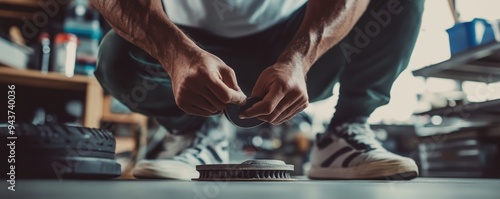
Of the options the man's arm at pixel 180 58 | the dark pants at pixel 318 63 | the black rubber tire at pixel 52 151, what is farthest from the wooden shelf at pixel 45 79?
the black rubber tire at pixel 52 151

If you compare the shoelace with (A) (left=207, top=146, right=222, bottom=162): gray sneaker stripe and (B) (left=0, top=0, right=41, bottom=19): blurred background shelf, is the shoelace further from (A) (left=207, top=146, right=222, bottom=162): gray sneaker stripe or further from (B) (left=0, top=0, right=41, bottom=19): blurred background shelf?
(B) (left=0, top=0, right=41, bottom=19): blurred background shelf

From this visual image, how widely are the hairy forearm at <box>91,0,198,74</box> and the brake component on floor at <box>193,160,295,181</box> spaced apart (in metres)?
0.16

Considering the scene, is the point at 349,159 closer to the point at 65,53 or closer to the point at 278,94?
the point at 278,94

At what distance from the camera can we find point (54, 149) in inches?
21.7

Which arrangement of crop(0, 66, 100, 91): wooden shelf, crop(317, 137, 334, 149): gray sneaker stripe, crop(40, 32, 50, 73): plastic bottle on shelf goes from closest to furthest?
crop(317, 137, 334, 149): gray sneaker stripe
crop(0, 66, 100, 91): wooden shelf
crop(40, 32, 50, 73): plastic bottle on shelf

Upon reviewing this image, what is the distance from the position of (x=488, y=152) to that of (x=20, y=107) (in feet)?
6.41

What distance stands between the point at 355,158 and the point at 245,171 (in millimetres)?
284

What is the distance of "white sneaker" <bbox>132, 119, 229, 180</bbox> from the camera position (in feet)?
2.61

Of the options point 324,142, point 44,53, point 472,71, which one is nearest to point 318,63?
point 324,142

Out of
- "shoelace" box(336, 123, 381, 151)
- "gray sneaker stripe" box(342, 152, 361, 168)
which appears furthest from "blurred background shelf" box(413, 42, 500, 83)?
"gray sneaker stripe" box(342, 152, 361, 168)

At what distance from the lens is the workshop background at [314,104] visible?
1.76m

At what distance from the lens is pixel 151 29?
70 cm

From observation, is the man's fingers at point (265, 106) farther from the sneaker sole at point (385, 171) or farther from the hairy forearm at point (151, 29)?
the sneaker sole at point (385, 171)

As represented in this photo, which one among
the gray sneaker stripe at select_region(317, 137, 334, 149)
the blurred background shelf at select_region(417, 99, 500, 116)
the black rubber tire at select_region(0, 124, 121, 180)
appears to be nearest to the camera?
the black rubber tire at select_region(0, 124, 121, 180)
